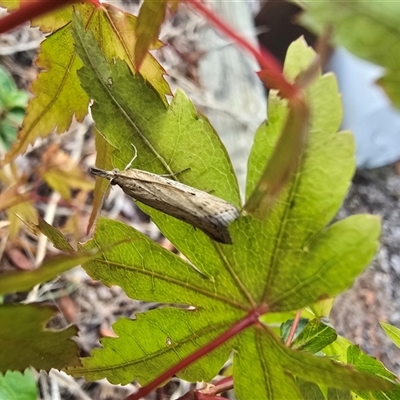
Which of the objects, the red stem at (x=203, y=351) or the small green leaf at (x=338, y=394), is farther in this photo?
the small green leaf at (x=338, y=394)

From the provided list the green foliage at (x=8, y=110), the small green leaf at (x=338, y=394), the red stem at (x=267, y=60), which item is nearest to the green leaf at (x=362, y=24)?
the red stem at (x=267, y=60)

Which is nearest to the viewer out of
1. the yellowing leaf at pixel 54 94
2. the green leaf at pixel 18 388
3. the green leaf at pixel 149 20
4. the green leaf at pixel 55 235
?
the green leaf at pixel 149 20

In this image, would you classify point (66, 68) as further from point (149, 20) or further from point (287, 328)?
point (287, 328)

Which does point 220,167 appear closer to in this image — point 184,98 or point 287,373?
point 184,98

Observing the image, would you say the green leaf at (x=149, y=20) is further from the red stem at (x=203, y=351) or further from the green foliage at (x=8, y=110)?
the green foliage at (x=8, y=110)

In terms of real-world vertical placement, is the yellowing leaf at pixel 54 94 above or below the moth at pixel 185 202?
above

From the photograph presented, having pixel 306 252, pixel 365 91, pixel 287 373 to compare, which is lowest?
pixel 287 373

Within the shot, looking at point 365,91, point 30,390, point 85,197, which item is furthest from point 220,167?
point 365,91

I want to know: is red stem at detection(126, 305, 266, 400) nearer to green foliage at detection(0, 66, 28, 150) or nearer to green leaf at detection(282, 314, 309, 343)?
green leaf at detection(282, 314, 309, 343)
